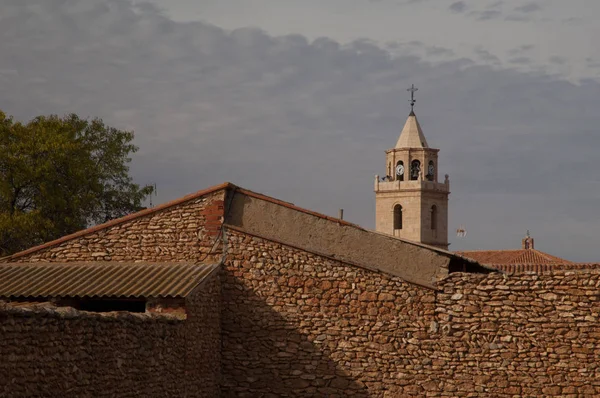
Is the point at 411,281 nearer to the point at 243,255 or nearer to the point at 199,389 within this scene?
the point at 243,255

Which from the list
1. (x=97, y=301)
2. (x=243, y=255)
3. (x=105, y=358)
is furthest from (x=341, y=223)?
(x=105, y=358)

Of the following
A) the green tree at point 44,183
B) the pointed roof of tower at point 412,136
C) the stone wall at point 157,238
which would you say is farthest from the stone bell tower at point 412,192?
the stone wall at point 157,238

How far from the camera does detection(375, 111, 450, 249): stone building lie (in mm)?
74688

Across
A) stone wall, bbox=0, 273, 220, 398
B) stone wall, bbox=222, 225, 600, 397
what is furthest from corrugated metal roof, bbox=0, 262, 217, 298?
stone wall, bbox=222, 225, 600, 397

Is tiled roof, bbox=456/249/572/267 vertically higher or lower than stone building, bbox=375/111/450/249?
lower

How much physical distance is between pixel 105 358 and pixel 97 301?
16.8 ft

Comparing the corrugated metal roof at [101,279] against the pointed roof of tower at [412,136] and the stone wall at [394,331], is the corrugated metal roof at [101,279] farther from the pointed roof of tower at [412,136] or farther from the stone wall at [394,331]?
the pointed roof of tower at [412,136]

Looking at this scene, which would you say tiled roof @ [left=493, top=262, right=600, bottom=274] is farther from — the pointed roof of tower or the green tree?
the pointed roof of tower

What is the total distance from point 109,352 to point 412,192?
6391 cm

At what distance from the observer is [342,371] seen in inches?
683

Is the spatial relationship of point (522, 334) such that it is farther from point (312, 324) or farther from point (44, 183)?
point (44, 183)

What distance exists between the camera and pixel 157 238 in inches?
722

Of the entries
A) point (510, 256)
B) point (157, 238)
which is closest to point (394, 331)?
point (157, 238)

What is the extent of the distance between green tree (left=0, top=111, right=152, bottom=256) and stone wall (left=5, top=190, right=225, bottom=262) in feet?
44.5
